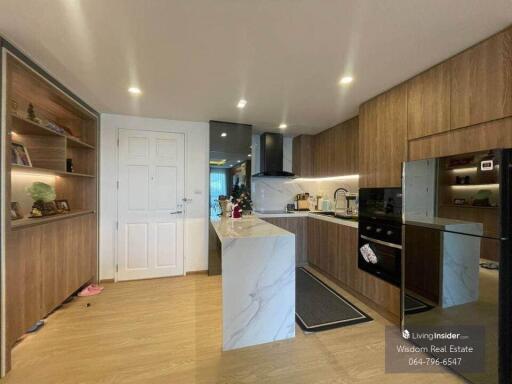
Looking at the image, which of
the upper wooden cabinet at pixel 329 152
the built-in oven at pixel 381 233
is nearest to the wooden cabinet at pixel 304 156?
the upper wooden cabinet at pixel 329 152

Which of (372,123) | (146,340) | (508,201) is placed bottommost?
(146,340)

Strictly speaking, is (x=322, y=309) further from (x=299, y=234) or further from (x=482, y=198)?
(x=482, y=198)

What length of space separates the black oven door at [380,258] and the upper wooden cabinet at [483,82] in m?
1.17

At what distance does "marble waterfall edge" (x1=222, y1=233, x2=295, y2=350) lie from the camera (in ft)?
5.79

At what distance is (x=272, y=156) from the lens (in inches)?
156

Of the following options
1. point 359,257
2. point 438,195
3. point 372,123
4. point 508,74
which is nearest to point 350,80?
point 372,123

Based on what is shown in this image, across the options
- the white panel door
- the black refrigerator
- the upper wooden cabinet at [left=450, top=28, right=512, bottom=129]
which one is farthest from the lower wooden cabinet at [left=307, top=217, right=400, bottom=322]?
the white panel door

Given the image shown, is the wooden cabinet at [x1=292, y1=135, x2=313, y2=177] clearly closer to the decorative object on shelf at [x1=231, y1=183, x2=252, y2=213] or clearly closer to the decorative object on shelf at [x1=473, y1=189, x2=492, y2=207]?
the decorative object on shelf at [x1=231, y1=183, x2=252, y2=213]

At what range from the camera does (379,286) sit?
2271mm

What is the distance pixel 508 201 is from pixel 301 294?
2.08 m

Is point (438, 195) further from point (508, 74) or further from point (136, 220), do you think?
point (136, 220)

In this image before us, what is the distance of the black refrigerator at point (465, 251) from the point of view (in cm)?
128

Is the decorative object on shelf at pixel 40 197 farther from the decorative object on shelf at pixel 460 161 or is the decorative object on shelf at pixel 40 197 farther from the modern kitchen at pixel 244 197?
the decorative object on shelf at pixel 460 161

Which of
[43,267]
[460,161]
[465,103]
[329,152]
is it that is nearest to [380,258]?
[460,161]
